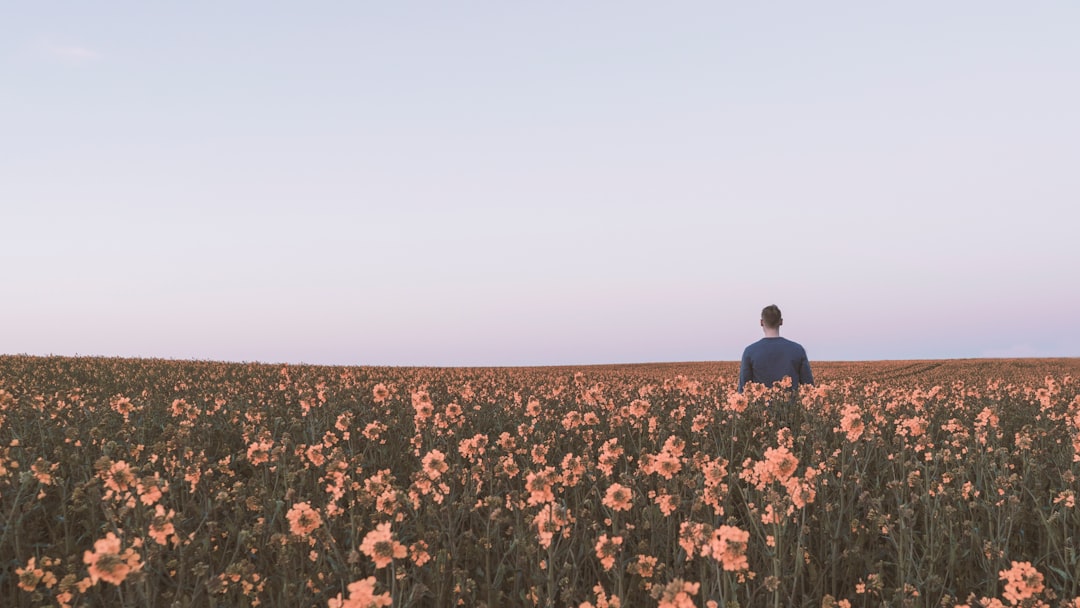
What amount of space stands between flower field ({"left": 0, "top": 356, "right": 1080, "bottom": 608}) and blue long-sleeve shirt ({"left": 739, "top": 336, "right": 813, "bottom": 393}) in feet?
5.17

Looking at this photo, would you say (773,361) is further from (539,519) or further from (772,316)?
(539,519)

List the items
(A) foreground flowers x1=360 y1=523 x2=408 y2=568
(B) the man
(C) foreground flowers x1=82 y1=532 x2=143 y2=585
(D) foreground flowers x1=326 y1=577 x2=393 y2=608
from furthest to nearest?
(B) the man → (A) foreground flowers x1=360 y1=523 x2=408 y2=568 → (C) foreground flowers x1=82 y1=532 x2=143 y2=585 → (D) foreground flowers x1=326 y1=577 x2=393 y2=608

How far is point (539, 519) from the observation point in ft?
11.6

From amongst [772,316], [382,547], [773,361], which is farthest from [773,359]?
[382,547]

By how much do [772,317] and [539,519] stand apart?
309 inches

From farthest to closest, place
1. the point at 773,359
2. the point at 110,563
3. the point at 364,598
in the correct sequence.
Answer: the point at 773,359 < the point at 110,563 < the point at 364,598

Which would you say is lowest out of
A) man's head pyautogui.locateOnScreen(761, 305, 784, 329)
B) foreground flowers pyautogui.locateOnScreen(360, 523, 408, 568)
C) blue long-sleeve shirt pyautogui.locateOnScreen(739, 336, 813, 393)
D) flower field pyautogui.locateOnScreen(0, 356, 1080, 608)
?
flower field pyautogui.locateOnScreen(0, 356, 1080, 608)

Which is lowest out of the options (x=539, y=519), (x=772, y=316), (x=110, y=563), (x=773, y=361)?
(x=539, y=519)

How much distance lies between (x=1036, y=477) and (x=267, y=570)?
6.61 metres

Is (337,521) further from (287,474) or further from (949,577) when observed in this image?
(949,577)

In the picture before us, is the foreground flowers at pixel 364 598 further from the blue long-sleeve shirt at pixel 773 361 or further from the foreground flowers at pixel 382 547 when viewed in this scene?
the blue long-sleeve shirt at pixel 773 361

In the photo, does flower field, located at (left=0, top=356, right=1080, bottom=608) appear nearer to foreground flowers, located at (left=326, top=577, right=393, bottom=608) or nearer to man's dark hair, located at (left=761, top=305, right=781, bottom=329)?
foreground flowers, located at (left=326, top=577, right=393, bottom=608)

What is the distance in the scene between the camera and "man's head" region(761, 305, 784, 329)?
10.4 metres

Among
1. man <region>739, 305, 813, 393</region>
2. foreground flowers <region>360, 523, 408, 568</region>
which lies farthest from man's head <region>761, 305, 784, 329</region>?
foreground flowers <region>360, 523, 408, 568</region>
